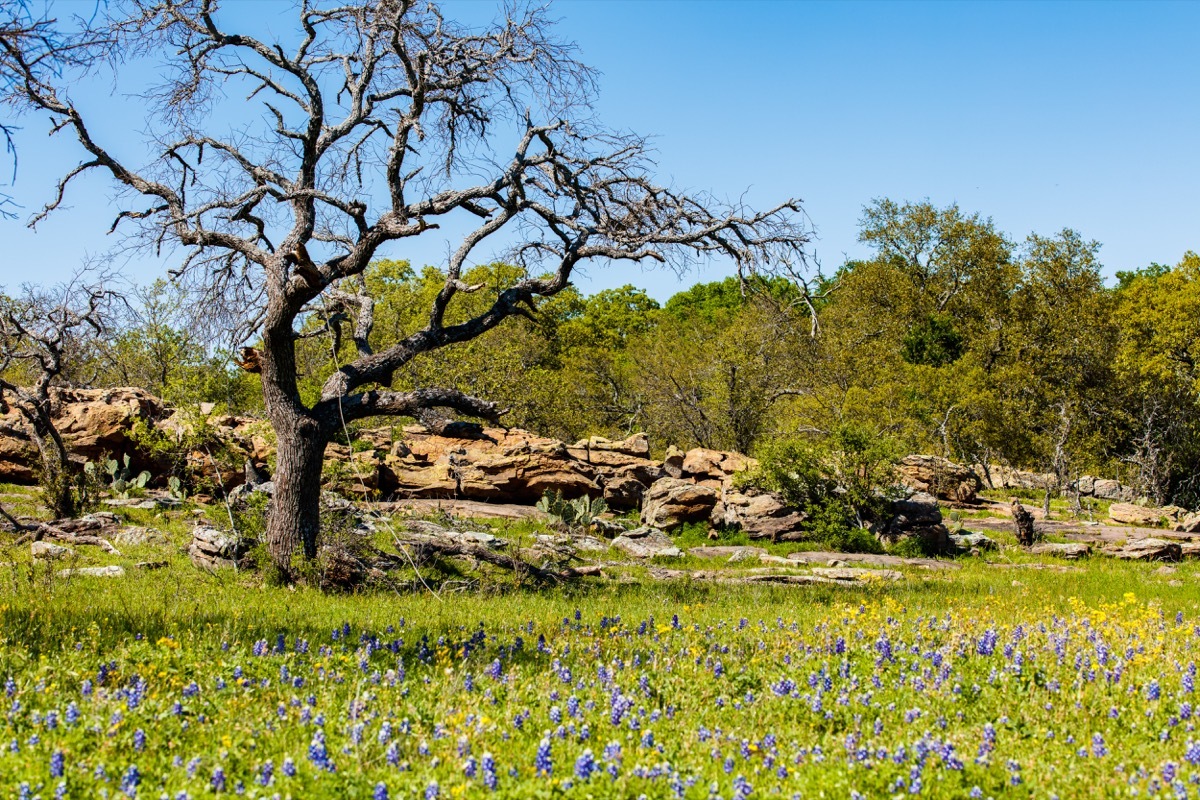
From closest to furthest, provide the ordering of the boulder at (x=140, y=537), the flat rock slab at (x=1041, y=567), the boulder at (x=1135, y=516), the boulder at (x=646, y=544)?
the boulder at (x=140, y=537) < the flat rock slab at (x=1041, y=567) < the boulder at (x=646, y=544) < the boulder at (x=1135, y=516)

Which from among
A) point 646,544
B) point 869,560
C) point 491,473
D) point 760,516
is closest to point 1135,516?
point 760,516

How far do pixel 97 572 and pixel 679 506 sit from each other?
14167 mm

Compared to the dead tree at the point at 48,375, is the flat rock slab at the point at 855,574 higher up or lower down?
lower down

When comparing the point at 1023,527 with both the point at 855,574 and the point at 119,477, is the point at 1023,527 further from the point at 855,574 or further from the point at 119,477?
the point at 119,477

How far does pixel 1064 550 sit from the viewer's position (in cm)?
2130

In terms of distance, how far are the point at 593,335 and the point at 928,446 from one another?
22.9 m

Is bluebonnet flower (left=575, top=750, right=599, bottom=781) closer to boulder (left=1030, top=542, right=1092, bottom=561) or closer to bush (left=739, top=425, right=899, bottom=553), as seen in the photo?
bush (left=739, top=425, right=899, bottom=553)

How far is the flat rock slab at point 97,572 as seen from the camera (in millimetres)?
12704

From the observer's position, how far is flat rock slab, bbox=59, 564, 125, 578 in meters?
12.7

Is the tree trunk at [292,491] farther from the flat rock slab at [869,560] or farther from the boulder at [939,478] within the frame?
the boulder at [939,478]

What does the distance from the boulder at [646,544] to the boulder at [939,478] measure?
11627 mm

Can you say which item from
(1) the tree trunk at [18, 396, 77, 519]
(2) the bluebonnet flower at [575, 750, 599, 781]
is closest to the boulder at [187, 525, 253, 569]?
(1) the tree trunk at [18, 396, 77, 519]

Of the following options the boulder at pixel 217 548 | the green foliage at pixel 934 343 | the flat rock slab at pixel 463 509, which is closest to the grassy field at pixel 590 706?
the boulder at pixel 217 548

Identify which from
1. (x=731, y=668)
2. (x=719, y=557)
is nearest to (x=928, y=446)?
(x=719, y=557)
